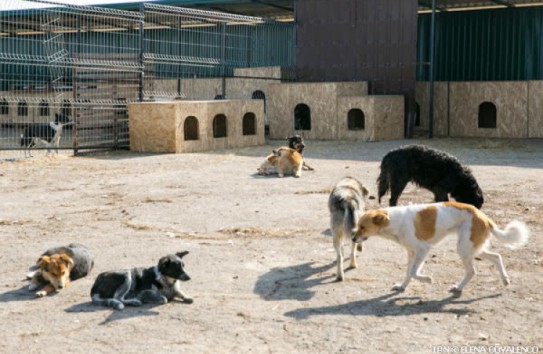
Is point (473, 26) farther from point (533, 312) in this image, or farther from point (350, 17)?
point (533, 312)

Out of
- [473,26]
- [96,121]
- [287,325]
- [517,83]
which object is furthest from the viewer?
[473,26]

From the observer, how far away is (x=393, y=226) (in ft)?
20.8

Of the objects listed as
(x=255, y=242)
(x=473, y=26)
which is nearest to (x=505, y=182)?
(x=255, y=242)

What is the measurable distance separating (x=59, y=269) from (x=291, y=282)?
1.91 metres

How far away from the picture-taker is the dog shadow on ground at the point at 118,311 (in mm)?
5605

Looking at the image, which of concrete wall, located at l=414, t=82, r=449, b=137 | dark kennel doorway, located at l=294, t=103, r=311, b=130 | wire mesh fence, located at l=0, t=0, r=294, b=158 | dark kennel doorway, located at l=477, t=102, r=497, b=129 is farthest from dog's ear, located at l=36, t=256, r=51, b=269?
dark kennel doorway, located at l=477, t=102, r=497, b=129

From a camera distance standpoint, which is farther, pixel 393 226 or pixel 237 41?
pixel 237 41

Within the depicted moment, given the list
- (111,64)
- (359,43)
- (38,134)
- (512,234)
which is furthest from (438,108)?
(512,234)

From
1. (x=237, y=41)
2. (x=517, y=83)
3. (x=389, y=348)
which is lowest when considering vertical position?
(x=389, y=348)

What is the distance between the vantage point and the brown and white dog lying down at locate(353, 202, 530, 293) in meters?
→ 6.28

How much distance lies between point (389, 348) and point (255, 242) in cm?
342

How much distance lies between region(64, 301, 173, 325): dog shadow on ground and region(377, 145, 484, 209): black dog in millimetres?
4365

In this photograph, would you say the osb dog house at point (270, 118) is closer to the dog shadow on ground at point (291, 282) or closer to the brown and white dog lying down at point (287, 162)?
the brown and white dog lying down at point (287, 162)

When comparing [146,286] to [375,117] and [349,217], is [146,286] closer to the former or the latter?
[349,217]
